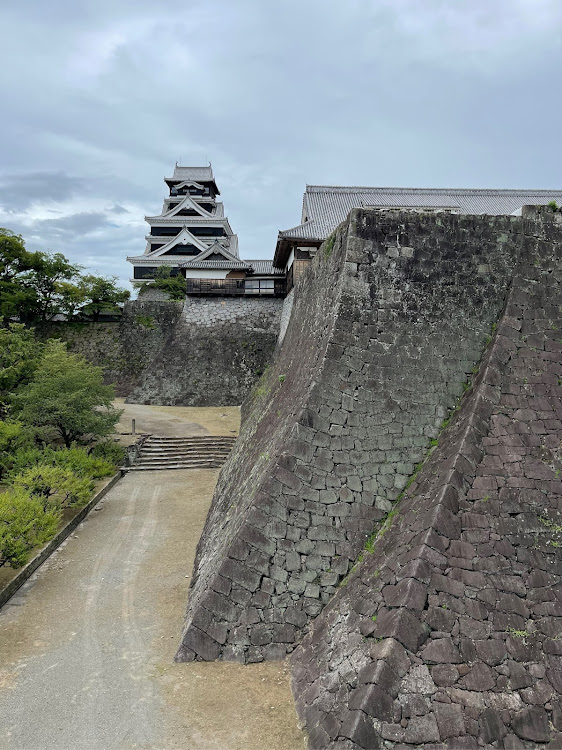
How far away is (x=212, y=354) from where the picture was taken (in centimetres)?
2716

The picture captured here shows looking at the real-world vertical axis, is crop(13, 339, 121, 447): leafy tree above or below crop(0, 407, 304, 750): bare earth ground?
above

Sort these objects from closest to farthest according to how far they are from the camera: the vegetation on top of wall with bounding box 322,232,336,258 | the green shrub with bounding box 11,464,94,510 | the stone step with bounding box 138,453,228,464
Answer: the vegetation on top of wall with bounding box 322,232,336,258
the green shrub with bounding box 11,464,94,510
the stone step with bounding box 138,453,228,464

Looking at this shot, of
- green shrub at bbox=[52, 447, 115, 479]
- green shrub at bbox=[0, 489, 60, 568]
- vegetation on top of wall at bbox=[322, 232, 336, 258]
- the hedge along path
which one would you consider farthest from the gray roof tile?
green shrub at bbox=[0, 489, 60, 568]

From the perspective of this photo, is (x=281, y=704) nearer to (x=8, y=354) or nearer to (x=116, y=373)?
(x=8, y=354)

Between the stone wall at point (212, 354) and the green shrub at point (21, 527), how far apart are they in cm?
1538

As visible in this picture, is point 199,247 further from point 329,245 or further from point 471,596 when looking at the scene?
point 471,596

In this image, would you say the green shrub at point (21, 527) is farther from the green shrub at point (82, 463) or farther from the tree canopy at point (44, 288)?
the tree canopy at point (44, 288)

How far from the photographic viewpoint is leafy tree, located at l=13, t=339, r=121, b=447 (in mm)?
16469

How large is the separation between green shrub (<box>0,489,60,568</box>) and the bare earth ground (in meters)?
0.63

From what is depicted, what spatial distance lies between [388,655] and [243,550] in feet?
7.55

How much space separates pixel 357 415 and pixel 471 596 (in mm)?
2567

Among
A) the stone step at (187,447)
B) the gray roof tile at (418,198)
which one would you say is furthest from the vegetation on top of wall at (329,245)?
the gray roof tile at (418,198)

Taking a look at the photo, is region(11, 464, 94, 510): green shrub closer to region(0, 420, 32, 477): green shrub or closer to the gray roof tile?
region(0, 420, 32, 477): green shrub

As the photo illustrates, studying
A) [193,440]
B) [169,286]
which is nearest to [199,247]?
[169,286]
